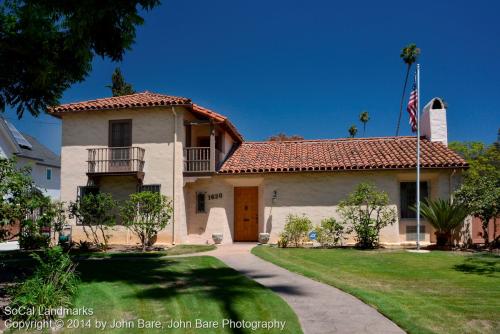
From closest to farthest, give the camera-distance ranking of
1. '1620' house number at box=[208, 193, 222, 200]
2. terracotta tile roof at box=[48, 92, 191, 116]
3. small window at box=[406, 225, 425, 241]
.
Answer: small window at box=[406, 225, 425, 241]
terracotta tile roof at box=[48, 92, 191, 116]
'1620' house number at box=[208, 193, 222, 200]

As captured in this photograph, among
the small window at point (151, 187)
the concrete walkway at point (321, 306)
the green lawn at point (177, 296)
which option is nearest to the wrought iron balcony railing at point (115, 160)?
the small window at point (151, 187)

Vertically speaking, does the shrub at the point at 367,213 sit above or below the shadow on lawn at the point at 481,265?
above

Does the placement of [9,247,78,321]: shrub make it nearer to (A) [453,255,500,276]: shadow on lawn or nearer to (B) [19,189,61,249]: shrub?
(B) [19,189,61,249]: shrub

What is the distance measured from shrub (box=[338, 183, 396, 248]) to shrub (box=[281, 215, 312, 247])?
4.71 ft

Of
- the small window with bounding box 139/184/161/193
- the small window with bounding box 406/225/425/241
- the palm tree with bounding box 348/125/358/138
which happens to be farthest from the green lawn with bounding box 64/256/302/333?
the palm tree with bounding box 348/125/358/138

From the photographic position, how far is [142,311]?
6562 millimetres

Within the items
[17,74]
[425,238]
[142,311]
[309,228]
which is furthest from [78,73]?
[425,238]

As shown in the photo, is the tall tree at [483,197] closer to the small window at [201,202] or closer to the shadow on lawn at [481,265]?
the shadow on lawn at [481,265]

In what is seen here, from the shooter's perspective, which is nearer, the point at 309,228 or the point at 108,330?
the point at 108,330

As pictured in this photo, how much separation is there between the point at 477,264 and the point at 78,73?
11.1m

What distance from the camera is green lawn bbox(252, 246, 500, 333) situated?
614cm

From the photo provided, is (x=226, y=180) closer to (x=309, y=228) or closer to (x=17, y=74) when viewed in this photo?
(x=309, y=228)

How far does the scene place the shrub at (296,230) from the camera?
54.7 ft

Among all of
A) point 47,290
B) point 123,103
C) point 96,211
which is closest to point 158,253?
point 96,211
